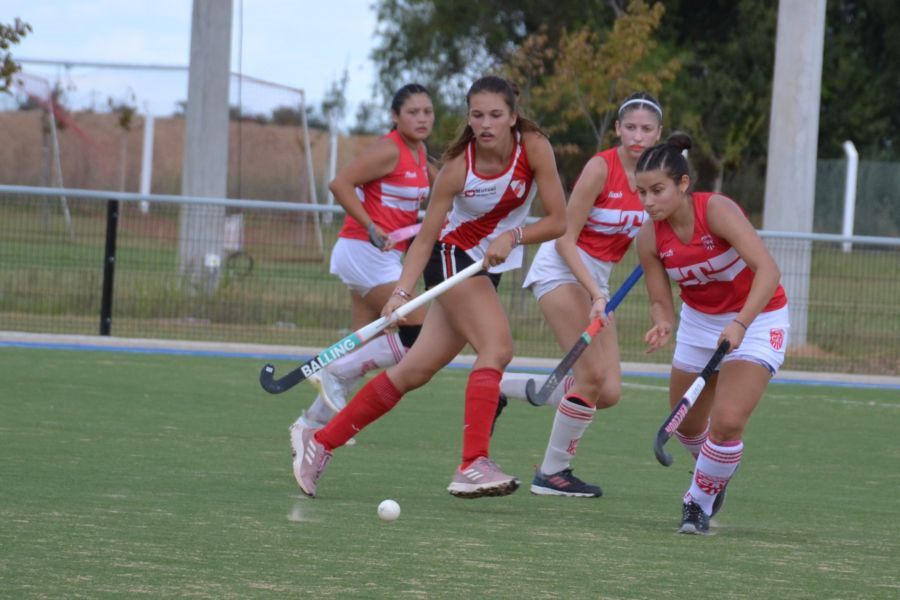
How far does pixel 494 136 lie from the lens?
6203mm

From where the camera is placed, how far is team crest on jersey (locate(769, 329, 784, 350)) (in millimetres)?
6062

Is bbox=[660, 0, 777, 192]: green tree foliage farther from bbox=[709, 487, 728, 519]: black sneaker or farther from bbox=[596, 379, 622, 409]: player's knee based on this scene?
bbox=[709, 487, 728, 519]: black sneaker

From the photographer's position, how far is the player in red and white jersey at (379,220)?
834cm

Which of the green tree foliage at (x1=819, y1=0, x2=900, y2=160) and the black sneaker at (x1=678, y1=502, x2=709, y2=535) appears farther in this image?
→ the green tree foliage at (x1=819, y1=0, x2=900, y2=160)

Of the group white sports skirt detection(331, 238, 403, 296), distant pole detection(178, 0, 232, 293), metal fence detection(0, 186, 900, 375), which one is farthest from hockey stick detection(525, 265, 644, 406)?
distant pole detection(178, 0, 232, 293)

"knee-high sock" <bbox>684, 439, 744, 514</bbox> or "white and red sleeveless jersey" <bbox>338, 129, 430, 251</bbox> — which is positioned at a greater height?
"white and red sleeveless jersey" <bbox>338, 129, 430, 251</bbox>

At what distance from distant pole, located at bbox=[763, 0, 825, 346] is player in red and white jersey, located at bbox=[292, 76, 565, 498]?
394 inches

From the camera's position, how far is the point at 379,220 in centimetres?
887

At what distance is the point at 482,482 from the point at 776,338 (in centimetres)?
126

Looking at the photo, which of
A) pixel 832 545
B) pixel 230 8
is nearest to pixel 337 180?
pixel 832 545

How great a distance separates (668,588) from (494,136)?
2253 mm

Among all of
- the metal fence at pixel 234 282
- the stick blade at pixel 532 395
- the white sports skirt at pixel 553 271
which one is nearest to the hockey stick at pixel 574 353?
the stick blade at pixel 532 395

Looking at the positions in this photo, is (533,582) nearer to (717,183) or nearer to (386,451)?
(386,451)

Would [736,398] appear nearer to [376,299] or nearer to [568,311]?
[568,311]
